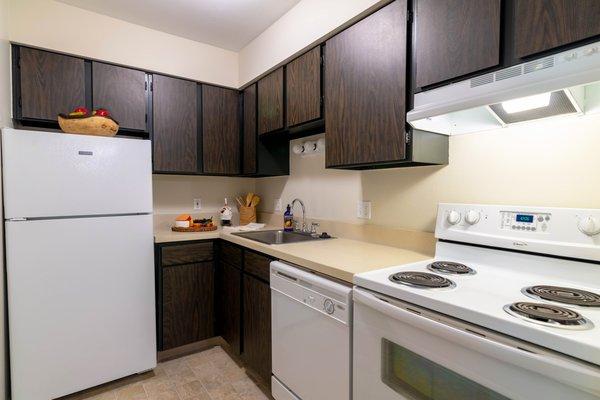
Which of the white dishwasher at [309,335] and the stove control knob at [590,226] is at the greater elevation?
the stove control knob at [590,226]

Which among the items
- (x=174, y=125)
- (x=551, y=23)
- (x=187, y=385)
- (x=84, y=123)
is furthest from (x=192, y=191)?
(x=551, y=23)

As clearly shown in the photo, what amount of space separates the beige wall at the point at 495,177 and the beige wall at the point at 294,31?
0.87 meters

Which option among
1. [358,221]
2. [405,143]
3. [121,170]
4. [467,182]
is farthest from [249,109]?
[467,182]

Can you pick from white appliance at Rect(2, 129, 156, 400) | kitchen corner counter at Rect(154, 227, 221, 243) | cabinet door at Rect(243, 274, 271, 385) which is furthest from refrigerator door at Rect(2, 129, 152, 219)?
cabinet door at Rect(243, 274, 271, 385)

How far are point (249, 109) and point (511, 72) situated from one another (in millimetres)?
2033

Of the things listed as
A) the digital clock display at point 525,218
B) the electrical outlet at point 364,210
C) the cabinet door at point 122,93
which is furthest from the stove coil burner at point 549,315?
the cabinet door at point 122,93

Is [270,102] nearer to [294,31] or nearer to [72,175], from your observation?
[294,31]

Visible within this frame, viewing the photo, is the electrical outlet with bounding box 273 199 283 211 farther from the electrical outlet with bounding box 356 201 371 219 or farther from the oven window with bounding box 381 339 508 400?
the oven window with bounding box 381 339 508 400

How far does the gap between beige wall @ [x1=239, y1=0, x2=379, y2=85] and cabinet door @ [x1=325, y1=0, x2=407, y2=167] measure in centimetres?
11

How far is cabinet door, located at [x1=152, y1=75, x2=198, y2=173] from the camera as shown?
236cm

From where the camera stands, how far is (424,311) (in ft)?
2.99

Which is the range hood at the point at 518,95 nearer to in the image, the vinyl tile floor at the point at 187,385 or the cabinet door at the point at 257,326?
the cabinet door at the point at 257,326

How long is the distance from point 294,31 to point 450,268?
1.79m

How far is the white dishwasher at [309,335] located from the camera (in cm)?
121
